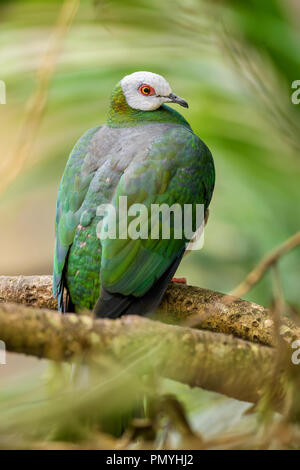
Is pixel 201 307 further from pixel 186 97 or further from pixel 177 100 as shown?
pixel 186 97

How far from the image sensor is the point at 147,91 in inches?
103

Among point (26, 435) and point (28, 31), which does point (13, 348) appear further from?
point (28, 31)

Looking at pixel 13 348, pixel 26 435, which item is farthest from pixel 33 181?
pixel 26 435

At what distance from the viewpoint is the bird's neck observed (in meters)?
2.61

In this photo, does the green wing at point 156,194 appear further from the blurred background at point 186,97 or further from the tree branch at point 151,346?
the tree branch at point 151,346

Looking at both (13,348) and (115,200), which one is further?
(115,200)

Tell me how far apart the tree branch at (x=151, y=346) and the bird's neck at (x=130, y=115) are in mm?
1627

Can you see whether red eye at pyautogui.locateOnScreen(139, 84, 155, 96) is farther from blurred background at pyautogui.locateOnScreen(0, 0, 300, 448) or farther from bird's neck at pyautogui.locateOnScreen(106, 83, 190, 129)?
blurred background at pyautogui.locateOnScreen(0, 0, 300, 448)

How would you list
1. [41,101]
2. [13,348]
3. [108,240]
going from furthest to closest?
[108,240] < [41,101] < [13,348]

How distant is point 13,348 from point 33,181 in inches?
77.3

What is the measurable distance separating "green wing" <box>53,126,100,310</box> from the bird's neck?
0.24m

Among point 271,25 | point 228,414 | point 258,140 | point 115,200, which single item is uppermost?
point 271,25

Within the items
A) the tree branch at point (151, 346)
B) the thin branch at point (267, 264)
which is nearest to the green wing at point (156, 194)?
the tree branch at point (151, 346)

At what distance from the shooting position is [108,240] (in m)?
2.09
